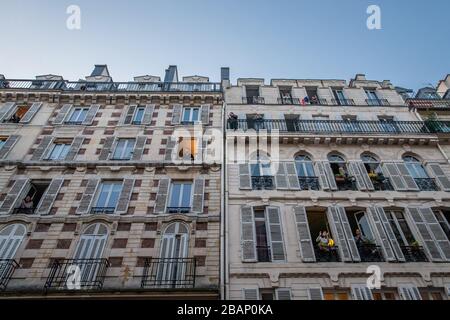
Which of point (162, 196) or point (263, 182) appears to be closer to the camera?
point (162, 196)

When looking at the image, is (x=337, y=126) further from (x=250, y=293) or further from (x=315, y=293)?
(x=250, y=293)

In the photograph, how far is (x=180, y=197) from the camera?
10750 millimetres

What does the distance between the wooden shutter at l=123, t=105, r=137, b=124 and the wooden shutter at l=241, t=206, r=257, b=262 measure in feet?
22.3

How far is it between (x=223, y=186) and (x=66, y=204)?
5.36m

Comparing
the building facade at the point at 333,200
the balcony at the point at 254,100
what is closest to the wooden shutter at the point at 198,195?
the building facade at the point at 333,200

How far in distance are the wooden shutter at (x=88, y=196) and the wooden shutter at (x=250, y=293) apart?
5718mm

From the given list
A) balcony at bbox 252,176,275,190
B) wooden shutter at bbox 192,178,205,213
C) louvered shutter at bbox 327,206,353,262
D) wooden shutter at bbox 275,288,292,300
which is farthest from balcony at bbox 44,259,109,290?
louvered shutter at bbox 327,206,353,262

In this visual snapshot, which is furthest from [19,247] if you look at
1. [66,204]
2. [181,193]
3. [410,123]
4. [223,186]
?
[410,123]

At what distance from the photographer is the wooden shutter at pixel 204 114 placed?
13462mm

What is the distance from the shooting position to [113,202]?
34.6 feet

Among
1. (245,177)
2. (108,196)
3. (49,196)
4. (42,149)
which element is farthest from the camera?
(42,149)

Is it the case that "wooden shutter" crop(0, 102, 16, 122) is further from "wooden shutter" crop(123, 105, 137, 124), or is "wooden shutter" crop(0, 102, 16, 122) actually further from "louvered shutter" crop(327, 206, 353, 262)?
"louvered shutter" crop(327, 206, 353, 262)

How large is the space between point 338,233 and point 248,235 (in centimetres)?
283

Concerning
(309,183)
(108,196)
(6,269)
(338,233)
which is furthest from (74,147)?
(338,233)
